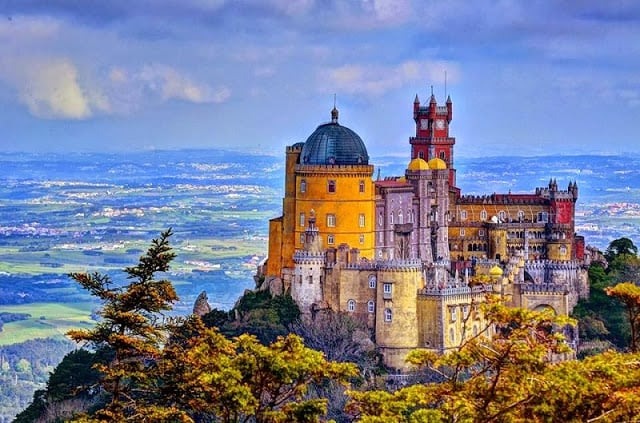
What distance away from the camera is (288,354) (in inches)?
1550

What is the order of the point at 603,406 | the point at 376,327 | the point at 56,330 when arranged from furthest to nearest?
the point at 56,330 → the point at 376,327 → the point at 603,406

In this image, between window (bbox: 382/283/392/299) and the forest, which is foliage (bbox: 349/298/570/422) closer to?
the forest

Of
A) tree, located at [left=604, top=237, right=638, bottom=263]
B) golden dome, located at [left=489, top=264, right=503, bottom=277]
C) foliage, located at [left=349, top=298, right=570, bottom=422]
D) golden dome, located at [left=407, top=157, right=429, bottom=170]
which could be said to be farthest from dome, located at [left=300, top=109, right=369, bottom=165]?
foliage, located at [left=349, top=298, right=570, bottom=422]

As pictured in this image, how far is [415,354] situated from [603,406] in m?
5.34

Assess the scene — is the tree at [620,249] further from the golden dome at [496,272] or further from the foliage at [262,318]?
the foliage at [262,318]

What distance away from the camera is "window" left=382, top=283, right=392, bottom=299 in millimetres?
91000

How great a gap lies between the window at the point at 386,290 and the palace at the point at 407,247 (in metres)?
0.06

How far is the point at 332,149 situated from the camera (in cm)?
9738

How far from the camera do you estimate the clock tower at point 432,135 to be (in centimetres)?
11981

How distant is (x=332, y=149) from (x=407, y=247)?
914 centimetres

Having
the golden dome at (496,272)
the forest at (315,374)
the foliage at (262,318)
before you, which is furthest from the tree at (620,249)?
the forest at (315,374)

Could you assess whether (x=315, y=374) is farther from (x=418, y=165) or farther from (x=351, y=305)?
(x=418, y=165)

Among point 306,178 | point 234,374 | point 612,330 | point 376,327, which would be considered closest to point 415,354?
point 234,374

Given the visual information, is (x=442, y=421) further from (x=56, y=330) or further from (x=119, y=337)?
(x=56, y=330)
